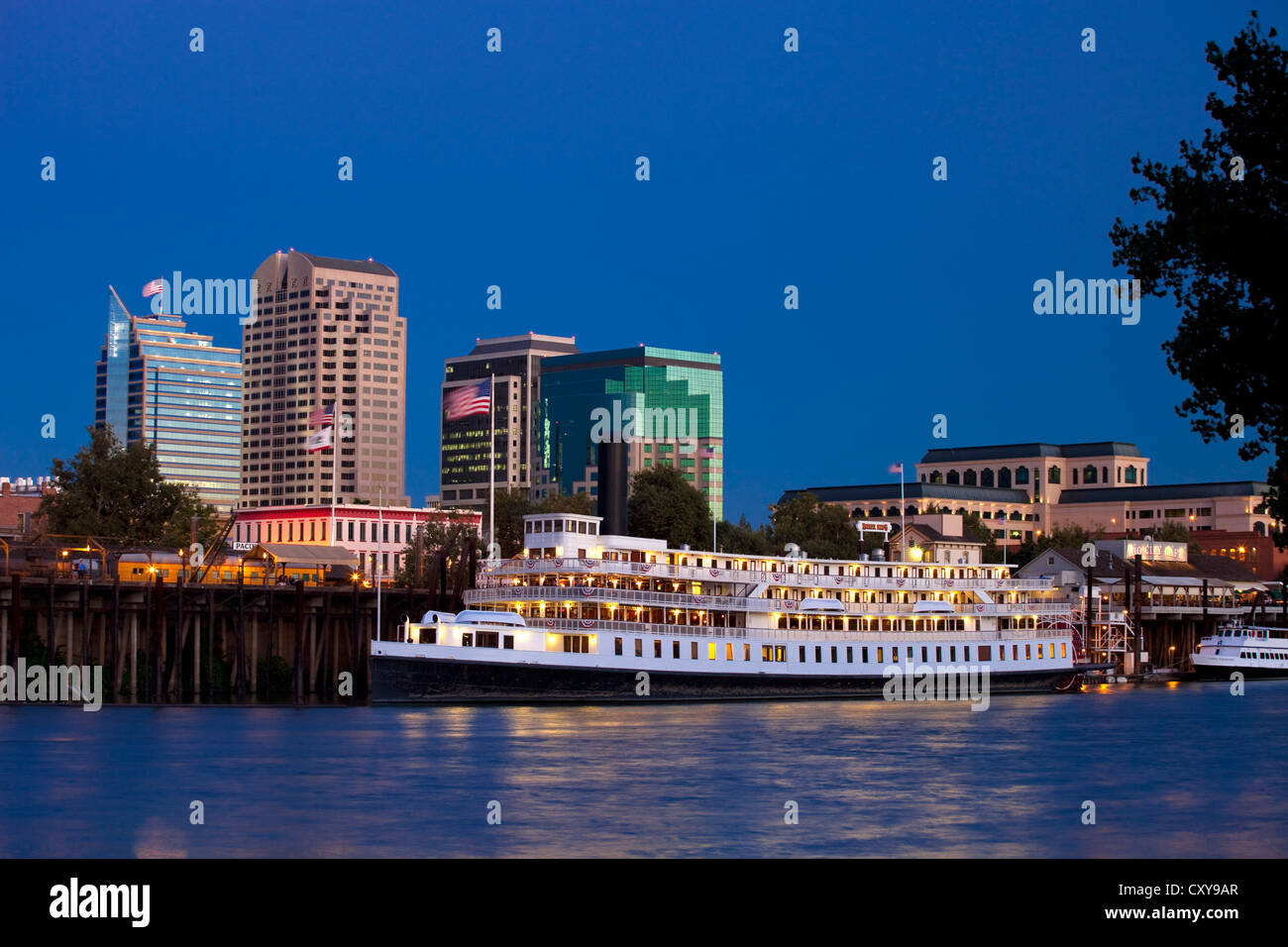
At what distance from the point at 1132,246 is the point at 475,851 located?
18.7 meters

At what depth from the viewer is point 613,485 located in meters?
86.5

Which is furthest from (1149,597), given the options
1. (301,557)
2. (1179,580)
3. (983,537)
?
(301,557)

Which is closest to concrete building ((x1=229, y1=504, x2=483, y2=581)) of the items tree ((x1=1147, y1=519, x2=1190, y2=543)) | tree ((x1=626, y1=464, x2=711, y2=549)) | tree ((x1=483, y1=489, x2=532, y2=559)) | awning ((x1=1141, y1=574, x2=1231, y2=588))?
tree ((x1=483, y1=489, x2=532, y2=559))

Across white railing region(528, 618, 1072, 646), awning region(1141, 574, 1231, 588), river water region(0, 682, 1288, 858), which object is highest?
awning region(1141, 574, 1231, 588)

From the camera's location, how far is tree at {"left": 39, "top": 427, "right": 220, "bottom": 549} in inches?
4296

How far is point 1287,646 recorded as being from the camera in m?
122

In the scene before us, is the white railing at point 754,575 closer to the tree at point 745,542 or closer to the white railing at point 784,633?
the white railing at point 784,633

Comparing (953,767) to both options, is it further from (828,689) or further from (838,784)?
(828,689)

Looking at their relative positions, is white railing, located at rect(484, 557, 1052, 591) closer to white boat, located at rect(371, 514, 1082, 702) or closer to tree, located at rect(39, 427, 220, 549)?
white boat, located at rect(371, 514, 1082, 702)

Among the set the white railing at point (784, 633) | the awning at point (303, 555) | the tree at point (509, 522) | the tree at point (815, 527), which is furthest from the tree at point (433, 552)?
the tree at point (815, 527)

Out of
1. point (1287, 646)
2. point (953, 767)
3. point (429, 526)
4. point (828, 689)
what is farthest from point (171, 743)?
point (1287, 646)

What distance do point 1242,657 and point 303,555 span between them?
69.3m

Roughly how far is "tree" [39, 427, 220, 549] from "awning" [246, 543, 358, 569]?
5428 millimetres

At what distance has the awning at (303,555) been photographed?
116375 mm
